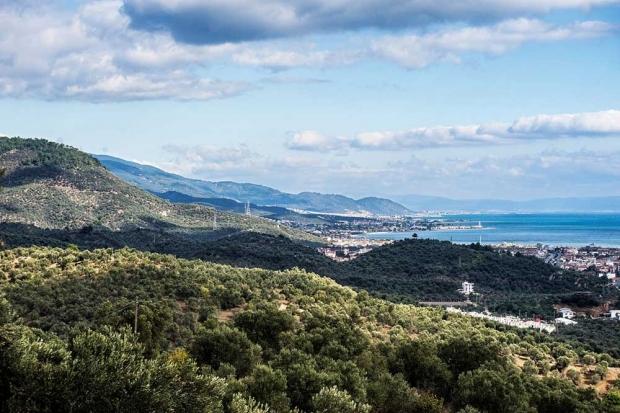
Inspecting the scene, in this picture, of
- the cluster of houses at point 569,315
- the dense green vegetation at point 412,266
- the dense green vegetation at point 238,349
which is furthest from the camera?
the dense green vegetation at point 412,266

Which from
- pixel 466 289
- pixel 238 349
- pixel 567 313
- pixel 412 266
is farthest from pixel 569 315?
pixel 238 349

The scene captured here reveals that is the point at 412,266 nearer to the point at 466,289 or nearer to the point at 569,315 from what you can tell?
the point at 466,289

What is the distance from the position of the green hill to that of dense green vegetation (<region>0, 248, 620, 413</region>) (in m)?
73.1

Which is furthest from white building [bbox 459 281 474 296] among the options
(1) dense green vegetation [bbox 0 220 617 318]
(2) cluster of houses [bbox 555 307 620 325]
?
(2) cluster of houses [bbox 555 307 620 325]

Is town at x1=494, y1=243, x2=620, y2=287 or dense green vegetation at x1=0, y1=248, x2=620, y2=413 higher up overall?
dense green vegetation at x1=0, y1=248, x2=620, y2=413

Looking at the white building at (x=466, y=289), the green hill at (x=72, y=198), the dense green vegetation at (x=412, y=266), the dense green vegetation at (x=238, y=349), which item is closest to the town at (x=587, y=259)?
the dense green vegetation at (x=412, y=266)

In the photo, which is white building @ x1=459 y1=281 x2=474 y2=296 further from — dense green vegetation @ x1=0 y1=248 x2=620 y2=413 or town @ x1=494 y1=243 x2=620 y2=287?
dense green vegetation @ x1=0 y1=248 x2=620 y2=413

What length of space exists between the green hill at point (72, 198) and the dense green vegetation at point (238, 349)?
7307cm

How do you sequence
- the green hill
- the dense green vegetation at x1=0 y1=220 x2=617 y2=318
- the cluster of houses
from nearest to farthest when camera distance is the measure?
the cluster of houses, the dense green vegetation at x1=0 y1=220 x2=617 y2=318, the green hill

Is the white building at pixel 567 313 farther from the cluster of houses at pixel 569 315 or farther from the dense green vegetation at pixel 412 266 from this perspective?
the dense green vegetation at pixel 412 266

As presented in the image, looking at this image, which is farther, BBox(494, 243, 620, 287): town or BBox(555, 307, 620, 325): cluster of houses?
BBox(494, 243, 620, 287): town

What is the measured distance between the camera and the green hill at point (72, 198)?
127188 mm

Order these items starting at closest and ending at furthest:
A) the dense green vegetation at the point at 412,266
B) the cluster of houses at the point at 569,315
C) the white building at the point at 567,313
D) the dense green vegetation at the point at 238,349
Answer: the dense green vegetation at the point at 238,349
the cluster of houses at the point at 569,315
the white building at the point at 567,313
the dense green vegetation at the point at 412,266

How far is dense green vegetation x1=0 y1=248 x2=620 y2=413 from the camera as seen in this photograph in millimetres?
18719
